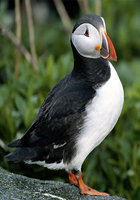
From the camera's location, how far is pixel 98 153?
4766 mm

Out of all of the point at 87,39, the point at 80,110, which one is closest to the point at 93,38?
the point at 87,39

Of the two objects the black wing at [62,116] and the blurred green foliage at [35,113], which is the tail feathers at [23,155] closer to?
the black wing at [62,116]

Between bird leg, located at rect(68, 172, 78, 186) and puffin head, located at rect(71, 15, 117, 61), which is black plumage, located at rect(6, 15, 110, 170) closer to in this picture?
puffin head, located at rect(71, 15, 117, 61)

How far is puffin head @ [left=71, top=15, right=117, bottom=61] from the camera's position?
3.34 meters

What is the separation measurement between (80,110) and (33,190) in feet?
2.14

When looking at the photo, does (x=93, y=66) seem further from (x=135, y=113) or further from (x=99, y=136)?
(x=135, y=113)

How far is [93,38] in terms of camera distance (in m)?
3.34

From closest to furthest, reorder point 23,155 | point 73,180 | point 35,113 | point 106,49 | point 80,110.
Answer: point 106,49 → point 80,110 → point 23,155 → point 73,180 → point 35,113

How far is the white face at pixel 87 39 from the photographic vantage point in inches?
132

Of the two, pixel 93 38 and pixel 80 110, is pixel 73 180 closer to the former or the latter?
pixel 80 110

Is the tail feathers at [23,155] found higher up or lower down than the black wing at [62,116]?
lower down

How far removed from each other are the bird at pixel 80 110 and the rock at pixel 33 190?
0.11 meters

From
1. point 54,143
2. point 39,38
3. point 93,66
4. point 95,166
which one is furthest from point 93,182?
point 39,38

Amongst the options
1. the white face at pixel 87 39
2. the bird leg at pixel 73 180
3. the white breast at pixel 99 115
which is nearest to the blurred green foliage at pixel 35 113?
the bird leg at pixel 73 180
